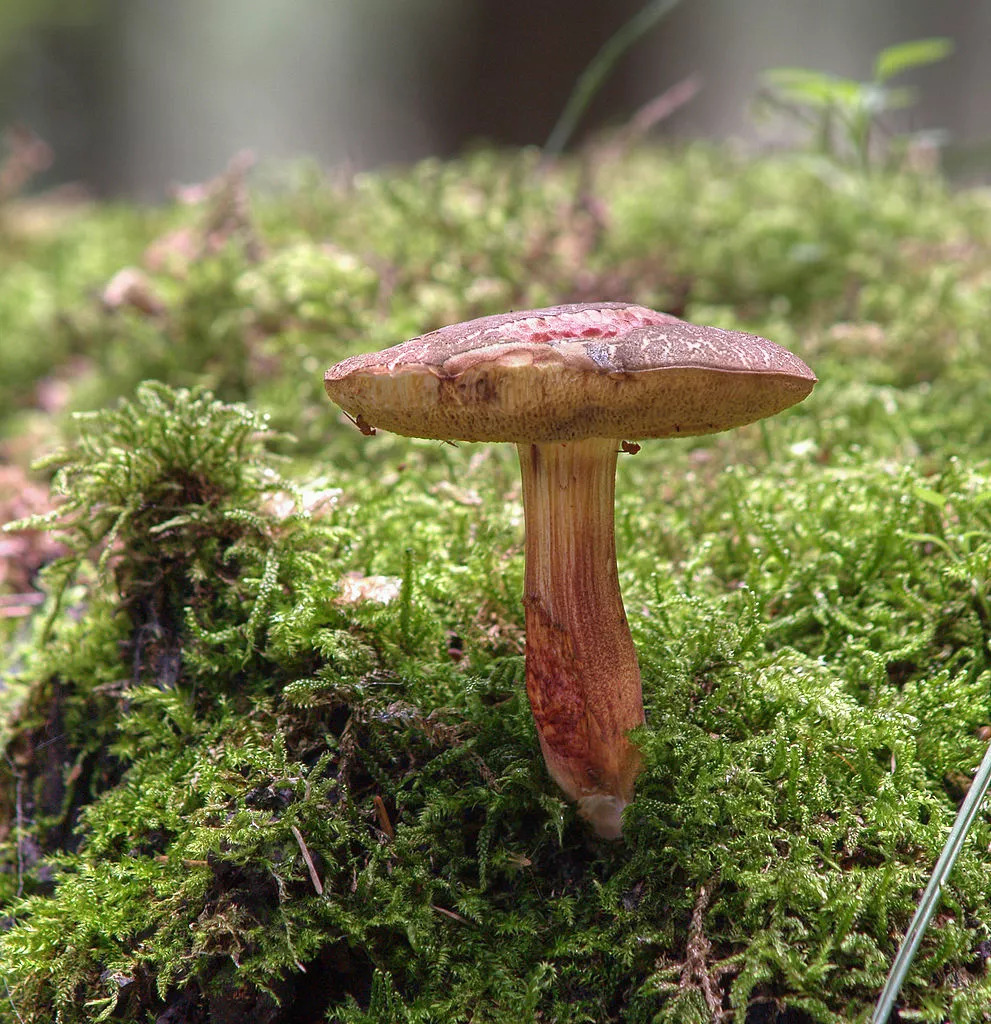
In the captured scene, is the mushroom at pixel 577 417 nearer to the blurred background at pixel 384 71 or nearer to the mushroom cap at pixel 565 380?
the mushroom cap at pixel 565 380

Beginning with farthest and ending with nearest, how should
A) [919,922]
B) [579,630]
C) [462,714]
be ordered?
[462,714]
[579,630]
[919,922]

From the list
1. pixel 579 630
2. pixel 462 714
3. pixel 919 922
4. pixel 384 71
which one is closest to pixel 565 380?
pixel 579 630

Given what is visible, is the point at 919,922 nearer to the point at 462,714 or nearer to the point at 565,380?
the point at 462,714

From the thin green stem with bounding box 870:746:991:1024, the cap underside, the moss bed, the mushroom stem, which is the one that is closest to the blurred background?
the moss bed

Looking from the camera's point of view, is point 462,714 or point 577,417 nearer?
point 577,417

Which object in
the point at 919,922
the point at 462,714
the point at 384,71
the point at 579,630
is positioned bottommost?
the point at 919,922

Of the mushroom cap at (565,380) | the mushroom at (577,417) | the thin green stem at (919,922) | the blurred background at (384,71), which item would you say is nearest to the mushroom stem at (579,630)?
the mushroom at (577,417)

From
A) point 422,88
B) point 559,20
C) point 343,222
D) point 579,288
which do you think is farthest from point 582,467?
point 422,88

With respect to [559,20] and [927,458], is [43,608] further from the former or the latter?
[559,20]
